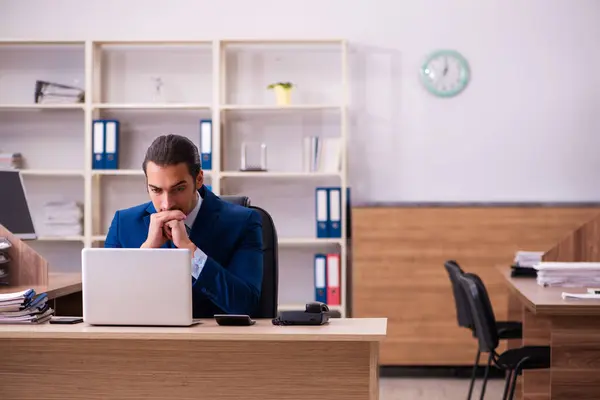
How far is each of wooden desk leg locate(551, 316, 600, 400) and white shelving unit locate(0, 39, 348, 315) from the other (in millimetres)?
2995

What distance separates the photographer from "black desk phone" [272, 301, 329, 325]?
103 inches

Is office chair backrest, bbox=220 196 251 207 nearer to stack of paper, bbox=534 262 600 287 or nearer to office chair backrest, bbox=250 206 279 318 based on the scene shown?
office chair backrest, bbox=250 206 279 318

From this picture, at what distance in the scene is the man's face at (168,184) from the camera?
294cm

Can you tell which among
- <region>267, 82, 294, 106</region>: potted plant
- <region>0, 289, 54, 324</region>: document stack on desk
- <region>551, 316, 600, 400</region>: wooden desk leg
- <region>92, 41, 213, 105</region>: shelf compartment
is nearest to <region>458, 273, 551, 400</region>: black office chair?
<region>551, 316, 600, 400</region>: wooden desk leg

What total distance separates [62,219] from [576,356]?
156 inches

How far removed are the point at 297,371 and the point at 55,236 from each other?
4.20 m

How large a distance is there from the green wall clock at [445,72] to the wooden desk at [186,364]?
413 centimetres

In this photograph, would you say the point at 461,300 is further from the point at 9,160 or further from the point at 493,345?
the point at 9,160

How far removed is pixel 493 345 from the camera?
4383 millimetres

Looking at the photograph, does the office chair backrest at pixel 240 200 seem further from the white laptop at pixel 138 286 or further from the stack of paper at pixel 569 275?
the stack of paper at pixel 569 275

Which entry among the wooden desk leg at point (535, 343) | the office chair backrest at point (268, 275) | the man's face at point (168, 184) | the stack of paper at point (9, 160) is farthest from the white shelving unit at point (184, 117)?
the man's face at point (168, 184)

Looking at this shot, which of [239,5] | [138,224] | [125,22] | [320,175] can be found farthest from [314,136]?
[138,224]

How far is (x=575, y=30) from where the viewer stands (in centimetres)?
659

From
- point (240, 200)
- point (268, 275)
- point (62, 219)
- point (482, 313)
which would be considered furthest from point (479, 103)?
point (268, 275)
